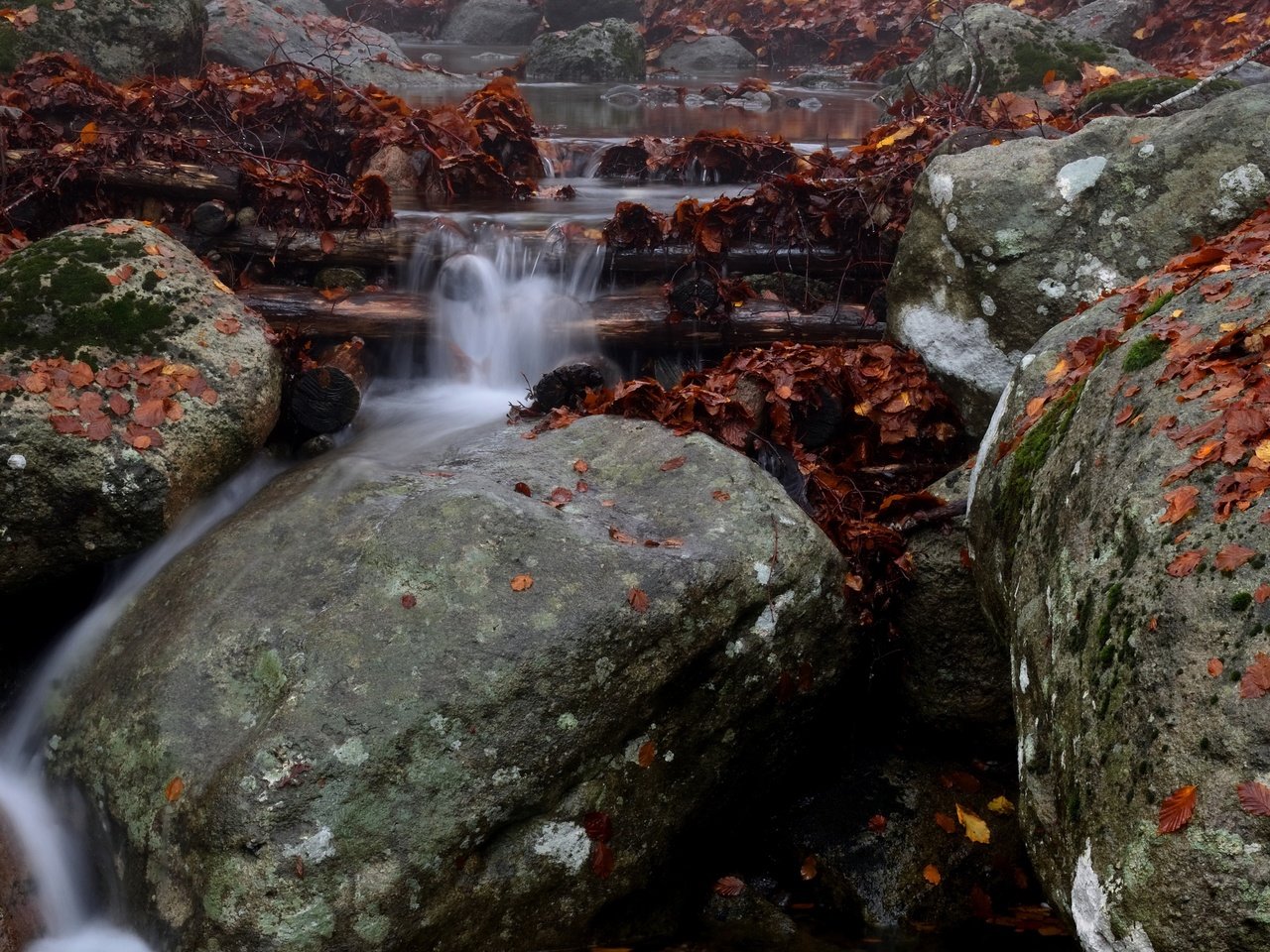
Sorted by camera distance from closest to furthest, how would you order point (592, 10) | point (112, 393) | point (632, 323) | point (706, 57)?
point (112, 393), point (632, 323), point (706, 57), point (592, 10)

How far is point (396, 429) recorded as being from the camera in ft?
18.1

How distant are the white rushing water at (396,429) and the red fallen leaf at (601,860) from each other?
1467 mm

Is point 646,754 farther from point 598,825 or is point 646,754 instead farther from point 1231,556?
point 1231,556

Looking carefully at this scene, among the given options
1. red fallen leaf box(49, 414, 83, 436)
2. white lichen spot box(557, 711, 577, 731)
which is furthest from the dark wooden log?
white lichen spot box(557, 711, 577, 731)

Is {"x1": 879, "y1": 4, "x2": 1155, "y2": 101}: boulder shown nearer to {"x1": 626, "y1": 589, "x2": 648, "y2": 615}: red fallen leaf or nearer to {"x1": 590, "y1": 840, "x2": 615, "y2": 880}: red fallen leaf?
{"x1": 626, "y1": 589, "x2": 648, "y2": 615}: red fallen leaf

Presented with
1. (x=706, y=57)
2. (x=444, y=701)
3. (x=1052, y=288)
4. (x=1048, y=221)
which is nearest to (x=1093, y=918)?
(x=444, y=701)

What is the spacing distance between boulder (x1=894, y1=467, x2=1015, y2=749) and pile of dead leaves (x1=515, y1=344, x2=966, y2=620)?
0.23 meters

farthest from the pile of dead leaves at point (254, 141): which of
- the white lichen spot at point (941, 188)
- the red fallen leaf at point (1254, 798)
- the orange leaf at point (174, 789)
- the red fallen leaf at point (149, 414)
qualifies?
the red fallen leaf at point (1254, 798)

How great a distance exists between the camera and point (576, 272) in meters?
6.41

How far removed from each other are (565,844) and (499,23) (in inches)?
926

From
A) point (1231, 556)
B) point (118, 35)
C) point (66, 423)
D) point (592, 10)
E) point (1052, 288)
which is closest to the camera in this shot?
point (1231, 556)

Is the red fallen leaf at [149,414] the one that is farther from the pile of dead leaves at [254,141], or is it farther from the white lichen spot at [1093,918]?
the white lichen spot at [1093,918]

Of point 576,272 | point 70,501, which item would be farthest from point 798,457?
point 70,501

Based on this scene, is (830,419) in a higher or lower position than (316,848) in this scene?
higher
